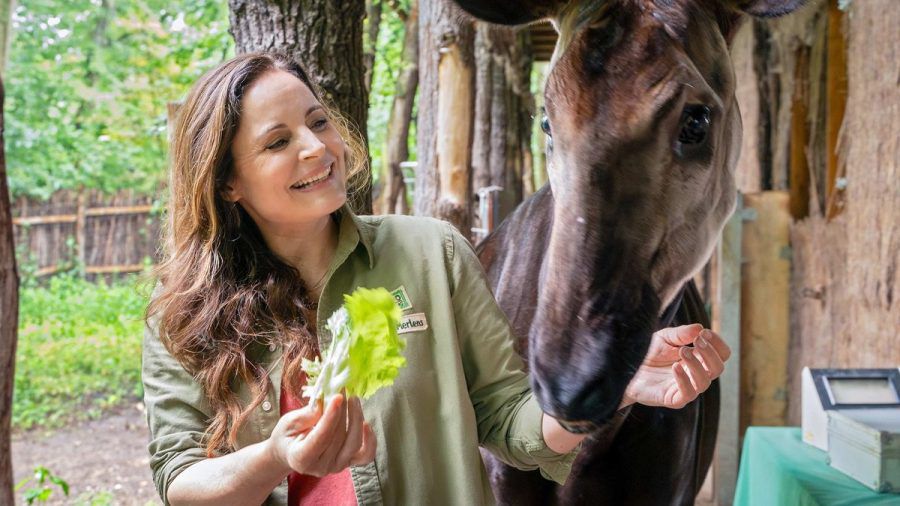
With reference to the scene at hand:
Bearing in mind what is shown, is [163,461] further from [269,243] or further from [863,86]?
[863,86]

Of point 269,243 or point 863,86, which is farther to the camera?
point 863,86

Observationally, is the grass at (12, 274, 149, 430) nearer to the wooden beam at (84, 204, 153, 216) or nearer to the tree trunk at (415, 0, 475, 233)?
the wooden beam at (84, 204, 153, 216)

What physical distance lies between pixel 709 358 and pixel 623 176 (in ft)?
1.23

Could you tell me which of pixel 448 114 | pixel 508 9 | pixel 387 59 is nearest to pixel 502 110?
pixel 448 114

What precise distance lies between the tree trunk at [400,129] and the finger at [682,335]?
545cm

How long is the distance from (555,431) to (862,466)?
1521 millimetres

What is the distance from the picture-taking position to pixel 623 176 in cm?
148

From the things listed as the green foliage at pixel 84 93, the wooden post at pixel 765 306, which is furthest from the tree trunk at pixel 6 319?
the green foliage at pixel 84 93

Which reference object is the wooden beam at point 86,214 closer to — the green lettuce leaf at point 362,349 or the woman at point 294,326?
the woman at point 294,326

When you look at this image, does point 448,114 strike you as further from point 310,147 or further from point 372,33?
point 310,147

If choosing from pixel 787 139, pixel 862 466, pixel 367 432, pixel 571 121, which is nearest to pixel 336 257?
pixel 367 432

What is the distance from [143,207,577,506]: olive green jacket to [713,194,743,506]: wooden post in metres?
3.84

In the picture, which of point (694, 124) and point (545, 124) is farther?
point (545, 124)

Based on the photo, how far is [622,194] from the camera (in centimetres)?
148
